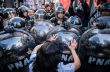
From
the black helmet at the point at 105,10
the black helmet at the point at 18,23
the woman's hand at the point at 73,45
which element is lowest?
the black helmet at the point at 18,23

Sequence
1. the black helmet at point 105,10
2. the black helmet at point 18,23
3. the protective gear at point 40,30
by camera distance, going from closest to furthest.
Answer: the black helmet at point 105,10
the protective gear at point 40,30
the black helmet at point 18,23

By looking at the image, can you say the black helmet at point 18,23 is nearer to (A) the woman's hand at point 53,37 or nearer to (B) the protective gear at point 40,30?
(B) the protective gear at point 40,30

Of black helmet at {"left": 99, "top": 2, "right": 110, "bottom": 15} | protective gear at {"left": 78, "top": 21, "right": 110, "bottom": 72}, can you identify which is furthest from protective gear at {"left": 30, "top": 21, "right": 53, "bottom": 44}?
protective gear at {"left": 78, "top": 21, "right": 110, "bottom": 72}

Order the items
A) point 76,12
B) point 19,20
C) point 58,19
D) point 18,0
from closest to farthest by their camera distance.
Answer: point 19,20 → point 58,19 → point 76,12 → point 18,0

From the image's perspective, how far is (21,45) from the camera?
5.45 metres

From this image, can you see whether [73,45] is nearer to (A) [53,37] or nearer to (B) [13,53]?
(A) [53,37]

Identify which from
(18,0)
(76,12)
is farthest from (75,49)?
(18,0)

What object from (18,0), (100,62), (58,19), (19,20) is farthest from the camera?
(18,0)

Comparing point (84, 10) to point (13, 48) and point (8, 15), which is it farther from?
point (13, 48)

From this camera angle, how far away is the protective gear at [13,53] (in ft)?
17.6

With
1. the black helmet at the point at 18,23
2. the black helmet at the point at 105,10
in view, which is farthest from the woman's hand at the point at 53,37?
the black helmet at the point at 18,23

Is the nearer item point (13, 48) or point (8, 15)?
point (13, 48)

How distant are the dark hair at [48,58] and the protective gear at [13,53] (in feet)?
3.36

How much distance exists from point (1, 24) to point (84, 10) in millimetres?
2499
